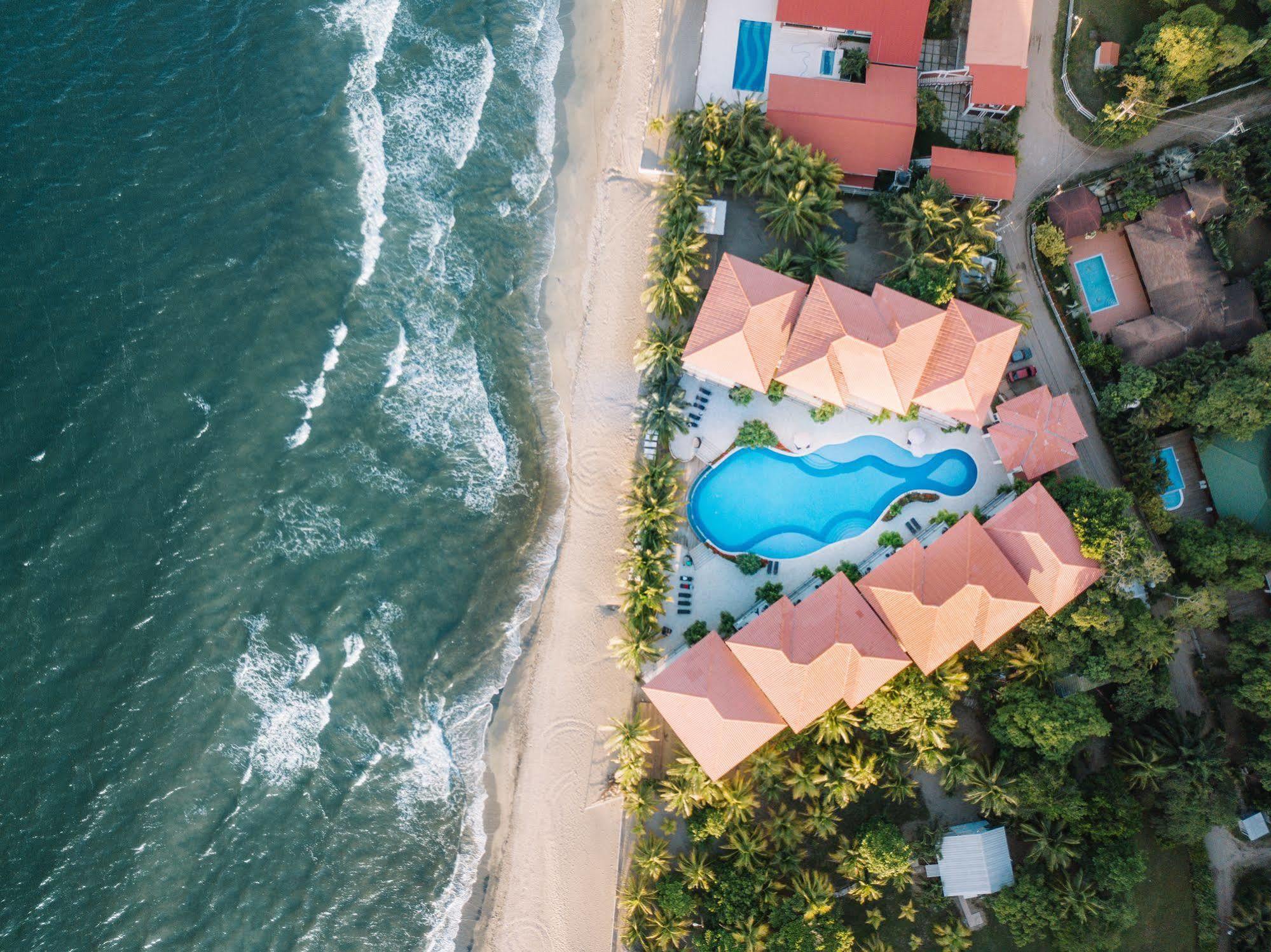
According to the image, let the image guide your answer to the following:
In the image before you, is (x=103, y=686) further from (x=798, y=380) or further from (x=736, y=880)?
(x=798, y=380)

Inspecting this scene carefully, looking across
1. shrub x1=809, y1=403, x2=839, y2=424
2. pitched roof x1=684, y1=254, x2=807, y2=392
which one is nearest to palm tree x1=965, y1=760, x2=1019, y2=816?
shrub x1=809, y1=403, x2=839, y2=424

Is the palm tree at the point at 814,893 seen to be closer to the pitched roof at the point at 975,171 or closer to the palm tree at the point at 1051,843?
the palm tree at the point at 1051,843

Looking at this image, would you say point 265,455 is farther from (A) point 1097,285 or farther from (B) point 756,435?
(A) point 1097,285

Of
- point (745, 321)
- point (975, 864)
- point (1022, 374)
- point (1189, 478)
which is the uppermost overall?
point (745, 321)

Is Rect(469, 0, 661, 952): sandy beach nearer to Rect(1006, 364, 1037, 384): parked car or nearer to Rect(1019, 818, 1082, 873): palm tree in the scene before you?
Rect(1006, 364, 1037, 384): parked car

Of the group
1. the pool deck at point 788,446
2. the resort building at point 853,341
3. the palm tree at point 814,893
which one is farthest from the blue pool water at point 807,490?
the palm tree at point 814,893

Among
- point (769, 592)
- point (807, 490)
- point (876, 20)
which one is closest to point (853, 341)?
point (807, 490)
